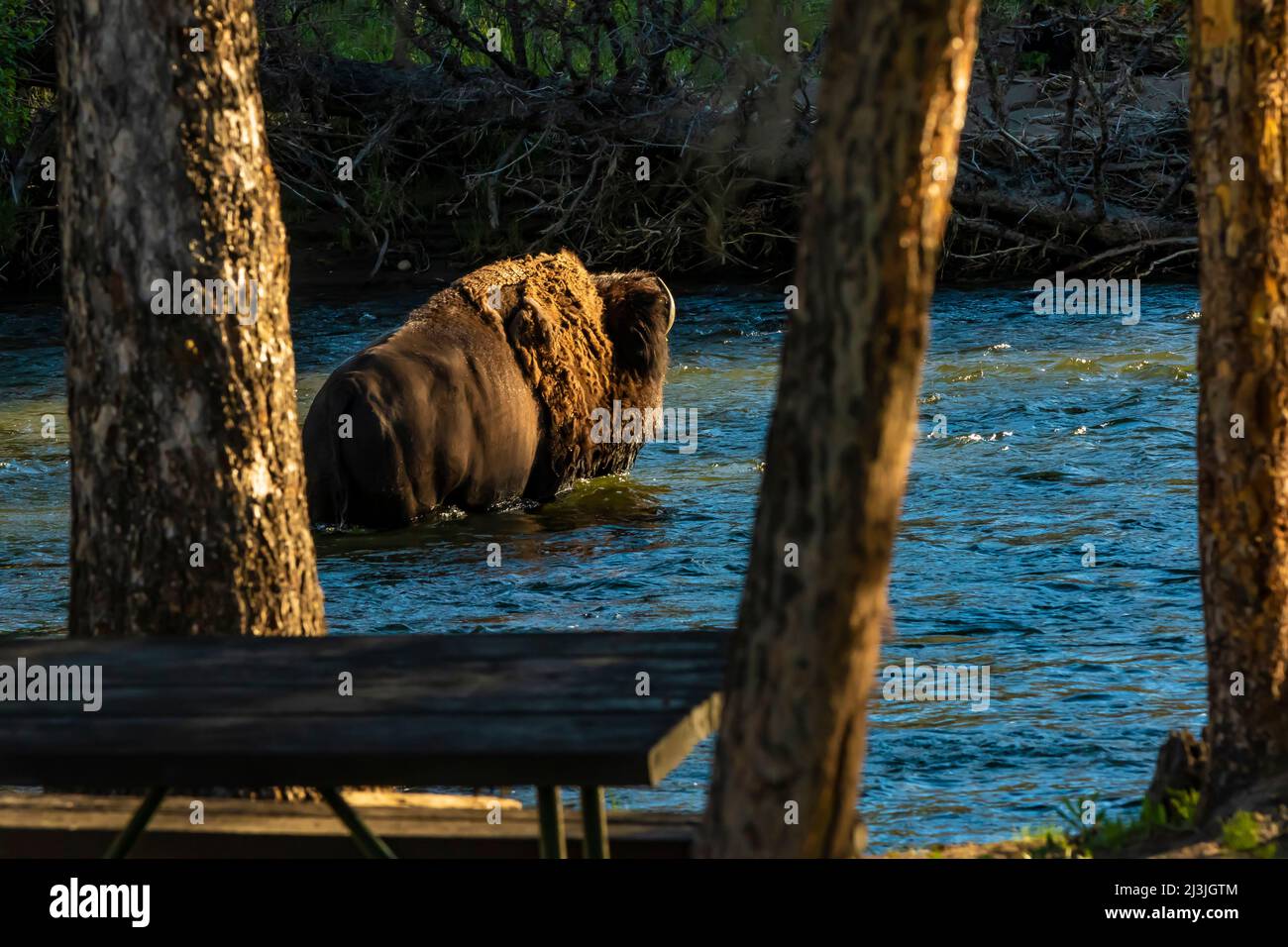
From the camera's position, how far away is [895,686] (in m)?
6.97

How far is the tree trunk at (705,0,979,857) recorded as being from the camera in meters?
2.55

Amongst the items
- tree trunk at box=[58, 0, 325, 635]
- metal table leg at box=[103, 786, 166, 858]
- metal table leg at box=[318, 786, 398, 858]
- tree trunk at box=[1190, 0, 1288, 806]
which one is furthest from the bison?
metal table leg at box=[318, 786, 398, 858]

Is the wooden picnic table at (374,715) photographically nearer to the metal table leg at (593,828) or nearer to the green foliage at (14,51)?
the metal table leg at (593,828)

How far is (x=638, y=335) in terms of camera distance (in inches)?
437

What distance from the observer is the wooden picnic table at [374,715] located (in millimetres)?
2891

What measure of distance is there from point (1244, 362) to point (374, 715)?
2324 millimetres

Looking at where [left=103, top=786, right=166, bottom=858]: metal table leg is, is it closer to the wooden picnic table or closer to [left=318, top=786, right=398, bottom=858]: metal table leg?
the wooden picnic table

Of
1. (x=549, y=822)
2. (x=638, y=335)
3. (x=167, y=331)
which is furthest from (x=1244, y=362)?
(x=638, y=335)

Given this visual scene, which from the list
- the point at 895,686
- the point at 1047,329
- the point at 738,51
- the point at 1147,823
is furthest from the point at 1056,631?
the point at 738,51

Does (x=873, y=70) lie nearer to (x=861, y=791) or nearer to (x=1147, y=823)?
(x=1147, y=823)

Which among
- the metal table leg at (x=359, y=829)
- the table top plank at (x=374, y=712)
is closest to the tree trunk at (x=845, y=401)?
the table top plank at (x=374, y=712)

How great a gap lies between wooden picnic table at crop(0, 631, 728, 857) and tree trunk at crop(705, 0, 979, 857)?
30cm

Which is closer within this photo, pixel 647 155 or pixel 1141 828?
pixel 1141 828

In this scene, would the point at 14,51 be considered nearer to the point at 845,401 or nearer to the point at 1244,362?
the point at 1244,362
